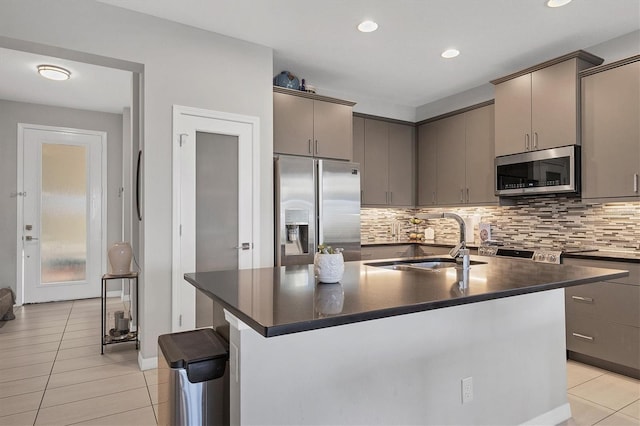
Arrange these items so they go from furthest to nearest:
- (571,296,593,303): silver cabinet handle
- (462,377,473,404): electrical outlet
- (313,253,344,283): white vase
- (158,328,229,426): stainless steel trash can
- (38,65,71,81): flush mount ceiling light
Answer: (38,65,71,81): flush mount ceiling light
(571,296,593,303): silver cabinet handle
(462,377,473,404): electrical outlet
(313,253,344,283): white vase
(158,328,229,426): stainless steel trash can

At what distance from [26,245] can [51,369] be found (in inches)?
121

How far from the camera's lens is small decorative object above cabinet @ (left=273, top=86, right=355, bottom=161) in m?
3.96

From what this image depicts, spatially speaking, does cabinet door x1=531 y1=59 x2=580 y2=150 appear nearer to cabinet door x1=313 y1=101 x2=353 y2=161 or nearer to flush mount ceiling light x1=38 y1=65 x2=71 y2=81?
cabinet door x1=313 y1=101 x2=353 y2=161

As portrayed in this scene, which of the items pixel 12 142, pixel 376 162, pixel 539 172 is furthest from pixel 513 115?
pixel 12 142

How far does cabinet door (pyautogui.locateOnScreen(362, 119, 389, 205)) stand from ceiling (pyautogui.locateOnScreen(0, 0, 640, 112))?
1.66 feet

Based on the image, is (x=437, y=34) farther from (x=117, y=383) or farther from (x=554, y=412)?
(x=117, y=383)

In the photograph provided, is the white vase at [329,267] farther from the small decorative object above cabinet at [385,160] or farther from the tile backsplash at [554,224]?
the small decorative object above cabinet at [385,160]

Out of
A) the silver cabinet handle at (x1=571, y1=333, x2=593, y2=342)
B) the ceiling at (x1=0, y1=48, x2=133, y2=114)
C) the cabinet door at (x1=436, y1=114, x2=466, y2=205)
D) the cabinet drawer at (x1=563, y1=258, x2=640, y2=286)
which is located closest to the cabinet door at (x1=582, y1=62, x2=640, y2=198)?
the cabinet drawer at (x1=563, y1=258, x2=640, y2=286)

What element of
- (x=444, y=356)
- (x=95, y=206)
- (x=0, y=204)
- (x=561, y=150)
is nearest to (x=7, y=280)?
(x=0, y=204)

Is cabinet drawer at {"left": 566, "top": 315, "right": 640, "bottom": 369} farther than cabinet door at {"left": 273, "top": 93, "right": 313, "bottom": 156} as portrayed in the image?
No

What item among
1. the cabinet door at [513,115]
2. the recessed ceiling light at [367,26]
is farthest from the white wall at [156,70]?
the cabinet door at [513,115]

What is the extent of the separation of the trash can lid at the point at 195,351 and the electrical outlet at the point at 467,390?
1.18 meters

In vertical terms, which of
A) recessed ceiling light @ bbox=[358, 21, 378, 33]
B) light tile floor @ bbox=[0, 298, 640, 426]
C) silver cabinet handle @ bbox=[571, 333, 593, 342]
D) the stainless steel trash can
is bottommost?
light tile floor @ bbox=[0, 298, 640, 426]

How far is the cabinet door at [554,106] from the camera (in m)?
3.47
